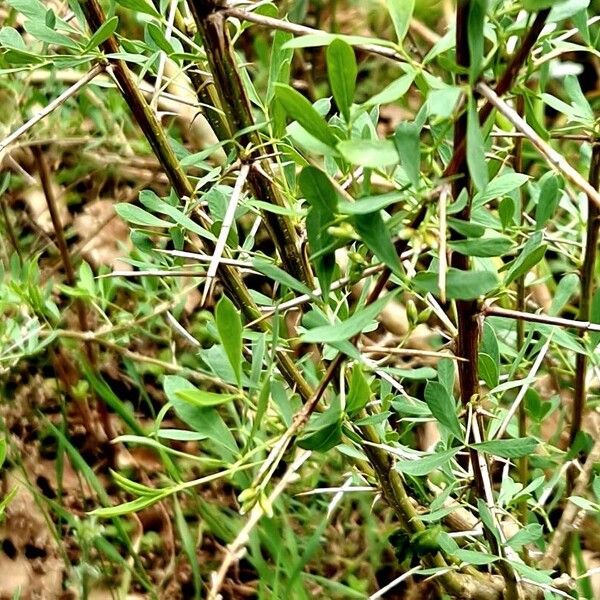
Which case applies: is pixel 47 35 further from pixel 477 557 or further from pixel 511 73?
pixel 477 557

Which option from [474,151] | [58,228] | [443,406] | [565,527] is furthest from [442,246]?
[58,228]

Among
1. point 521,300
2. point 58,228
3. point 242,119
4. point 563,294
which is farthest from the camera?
point 58,228

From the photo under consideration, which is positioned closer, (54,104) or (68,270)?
(54,104)

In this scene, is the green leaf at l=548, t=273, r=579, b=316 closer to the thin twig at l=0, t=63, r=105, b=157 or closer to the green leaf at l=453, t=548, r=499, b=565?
the green leaf at l=453, t=548, r=499, b=565

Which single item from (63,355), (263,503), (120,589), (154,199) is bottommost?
(120,589)

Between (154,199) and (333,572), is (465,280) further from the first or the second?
(333,572)

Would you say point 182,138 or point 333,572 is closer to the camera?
point 333,572

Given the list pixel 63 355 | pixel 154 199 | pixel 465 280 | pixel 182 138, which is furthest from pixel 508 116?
pixel 182 138
